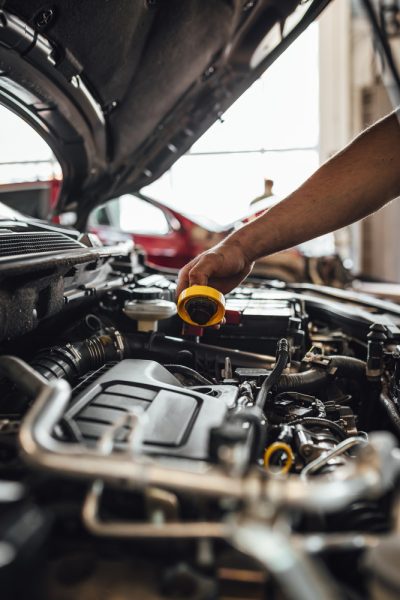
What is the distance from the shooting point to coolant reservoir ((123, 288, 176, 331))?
4.01 feet

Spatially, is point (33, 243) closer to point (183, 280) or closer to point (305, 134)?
point (183, 280)

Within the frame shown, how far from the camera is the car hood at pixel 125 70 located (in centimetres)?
125

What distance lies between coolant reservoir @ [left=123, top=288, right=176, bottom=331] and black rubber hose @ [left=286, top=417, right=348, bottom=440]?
400 millimetres

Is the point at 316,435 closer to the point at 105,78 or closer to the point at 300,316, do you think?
the point at 300,316

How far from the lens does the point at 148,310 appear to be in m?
1.22

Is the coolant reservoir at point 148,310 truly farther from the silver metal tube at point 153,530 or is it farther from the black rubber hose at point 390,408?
the silver metal tube at point 153,530

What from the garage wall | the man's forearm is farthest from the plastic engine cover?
the garage wall

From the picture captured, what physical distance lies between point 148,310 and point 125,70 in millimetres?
743

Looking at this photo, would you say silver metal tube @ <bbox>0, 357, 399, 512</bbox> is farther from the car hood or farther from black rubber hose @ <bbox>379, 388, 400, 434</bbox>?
the car hood

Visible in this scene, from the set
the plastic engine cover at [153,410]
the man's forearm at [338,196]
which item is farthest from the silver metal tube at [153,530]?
the man's forearm at [338,196]

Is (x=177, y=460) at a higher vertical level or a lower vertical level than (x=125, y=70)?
lower

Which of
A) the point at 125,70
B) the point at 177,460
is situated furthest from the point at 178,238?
the point at 177,460

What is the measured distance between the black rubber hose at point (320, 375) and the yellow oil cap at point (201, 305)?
0.70 feet

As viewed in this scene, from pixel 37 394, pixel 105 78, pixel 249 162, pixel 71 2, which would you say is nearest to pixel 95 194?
pixel 105 78
